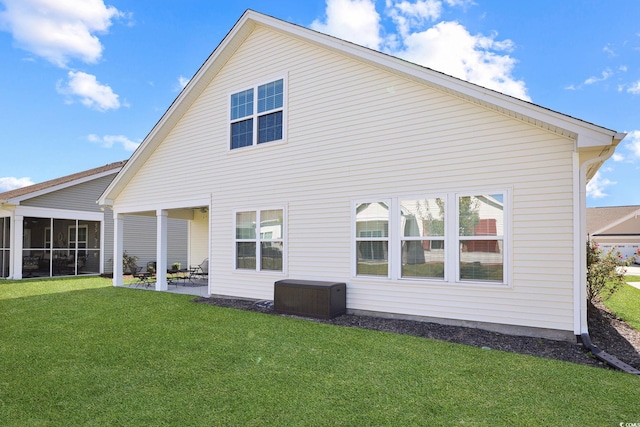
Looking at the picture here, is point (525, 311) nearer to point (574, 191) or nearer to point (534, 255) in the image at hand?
point (534, 255)

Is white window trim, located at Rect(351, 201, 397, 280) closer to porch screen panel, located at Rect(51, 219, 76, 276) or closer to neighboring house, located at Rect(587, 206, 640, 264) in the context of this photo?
porch screen panel, located at Rect(51, 219, 76, 276)

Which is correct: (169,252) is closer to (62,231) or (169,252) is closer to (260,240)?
(62,231)

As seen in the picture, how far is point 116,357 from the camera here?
196 inches

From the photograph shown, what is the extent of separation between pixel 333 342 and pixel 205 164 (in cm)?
697

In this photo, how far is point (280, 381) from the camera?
4082 millimetres

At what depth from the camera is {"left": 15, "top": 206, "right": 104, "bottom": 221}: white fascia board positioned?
14.4 metres

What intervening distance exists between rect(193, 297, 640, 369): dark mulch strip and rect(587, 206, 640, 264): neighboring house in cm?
2611

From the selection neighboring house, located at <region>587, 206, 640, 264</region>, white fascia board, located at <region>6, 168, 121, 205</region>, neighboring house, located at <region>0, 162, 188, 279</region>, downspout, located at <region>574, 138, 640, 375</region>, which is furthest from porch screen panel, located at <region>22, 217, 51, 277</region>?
neighboring house, located at <region>587, 206, 640, 264</region>

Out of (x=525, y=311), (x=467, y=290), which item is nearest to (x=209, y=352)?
(x=467, y=290)

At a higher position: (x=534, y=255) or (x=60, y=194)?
(x=60, y=194)

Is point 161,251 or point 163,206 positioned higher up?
point 163,206

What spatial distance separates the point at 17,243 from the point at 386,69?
52.6ft

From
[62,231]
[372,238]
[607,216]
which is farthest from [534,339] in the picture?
[607,216]

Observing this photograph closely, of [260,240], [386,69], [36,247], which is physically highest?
[386,69]
